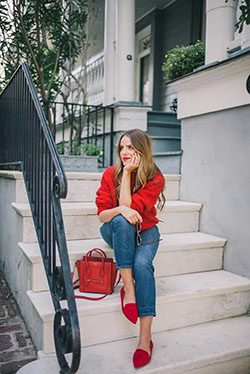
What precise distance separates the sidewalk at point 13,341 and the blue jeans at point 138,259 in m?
0.67

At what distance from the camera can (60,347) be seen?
157 centimetres

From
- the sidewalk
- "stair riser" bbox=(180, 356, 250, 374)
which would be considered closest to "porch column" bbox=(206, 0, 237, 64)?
"stair riser" bbox=(180, 356, 250, 374)

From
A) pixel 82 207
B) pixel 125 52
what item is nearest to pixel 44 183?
pixel 82 207

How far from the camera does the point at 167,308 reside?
6.64 ft

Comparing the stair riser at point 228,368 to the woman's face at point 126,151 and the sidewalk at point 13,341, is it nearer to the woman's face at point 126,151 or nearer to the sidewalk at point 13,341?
the sidewalk at point 13,341

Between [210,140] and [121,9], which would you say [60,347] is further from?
[121,9]

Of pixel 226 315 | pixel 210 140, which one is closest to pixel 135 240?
pixel 226 315

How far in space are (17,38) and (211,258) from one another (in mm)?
3398

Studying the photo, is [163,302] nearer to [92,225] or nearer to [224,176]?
[92,225]

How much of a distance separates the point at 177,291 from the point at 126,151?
34.5 inches

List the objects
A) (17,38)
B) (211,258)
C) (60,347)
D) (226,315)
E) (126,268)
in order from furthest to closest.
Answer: (17,38) → (211,258) → (226,315) → (126,268) → (60,347)

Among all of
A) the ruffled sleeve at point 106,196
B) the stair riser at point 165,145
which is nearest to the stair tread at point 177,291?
the ruffled sleeve at point 106,196

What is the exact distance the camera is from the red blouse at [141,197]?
1.98 meters

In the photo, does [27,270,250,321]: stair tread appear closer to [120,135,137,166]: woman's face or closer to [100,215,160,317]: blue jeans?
[100,215,160,317]: blue jeans
